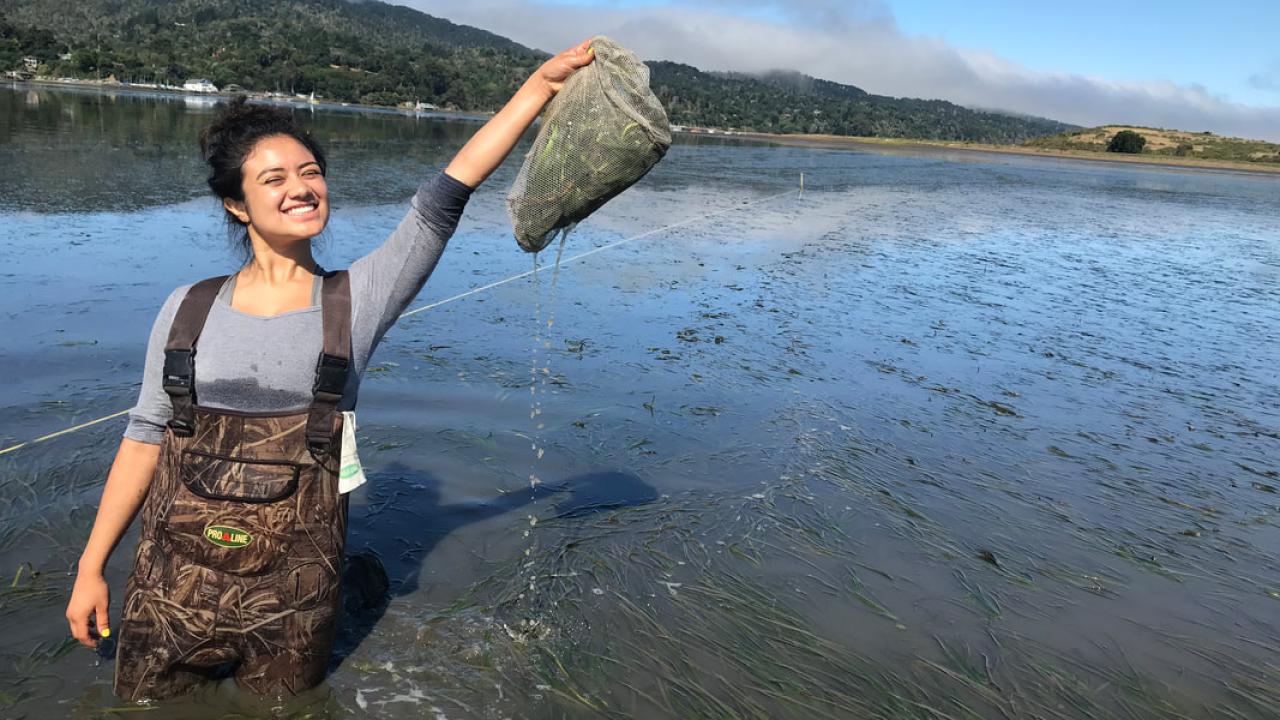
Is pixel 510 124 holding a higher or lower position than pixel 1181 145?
lower

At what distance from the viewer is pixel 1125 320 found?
38.3 feet

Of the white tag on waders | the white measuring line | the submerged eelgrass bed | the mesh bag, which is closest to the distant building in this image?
the white measuring line

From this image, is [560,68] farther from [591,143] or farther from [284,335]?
[284,335]

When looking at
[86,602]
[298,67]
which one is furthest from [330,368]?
[298,67]

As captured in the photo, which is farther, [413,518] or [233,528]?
[413,518]

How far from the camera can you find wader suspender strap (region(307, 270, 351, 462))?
2592mm

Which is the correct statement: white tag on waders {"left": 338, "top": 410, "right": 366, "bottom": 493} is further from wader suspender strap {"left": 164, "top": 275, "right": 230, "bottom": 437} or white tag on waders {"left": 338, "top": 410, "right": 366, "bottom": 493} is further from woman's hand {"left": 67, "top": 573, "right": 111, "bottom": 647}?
woman's hand {"left": 67, "top": 573, "right": 111, "bottom": 647}

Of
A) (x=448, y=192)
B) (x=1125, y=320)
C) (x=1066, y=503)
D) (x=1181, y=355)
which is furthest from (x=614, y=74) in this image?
(x=1125, y=320)

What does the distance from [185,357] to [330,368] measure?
1.34 ft

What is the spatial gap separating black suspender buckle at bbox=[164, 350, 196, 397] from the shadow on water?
1.48 meters

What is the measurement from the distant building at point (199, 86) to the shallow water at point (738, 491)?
116m

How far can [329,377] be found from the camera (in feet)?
8.52

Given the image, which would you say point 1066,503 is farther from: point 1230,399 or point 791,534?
point 1230,399

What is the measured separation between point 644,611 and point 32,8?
234628 mm
